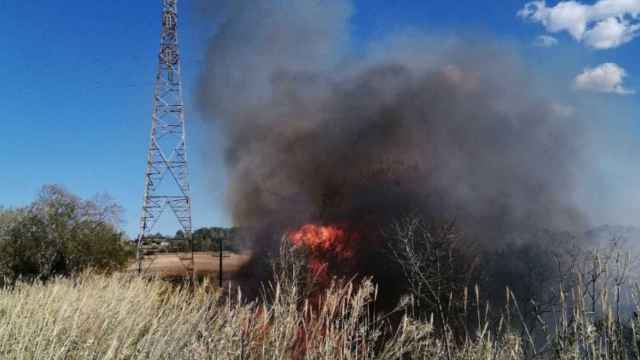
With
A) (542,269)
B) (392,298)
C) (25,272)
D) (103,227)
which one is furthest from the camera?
(542,269)

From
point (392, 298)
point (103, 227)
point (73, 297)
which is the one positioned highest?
point (103, 227)

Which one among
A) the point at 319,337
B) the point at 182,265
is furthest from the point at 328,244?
the point at 319,337

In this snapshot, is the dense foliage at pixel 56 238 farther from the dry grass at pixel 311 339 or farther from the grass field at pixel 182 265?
the dry grass at pixel 311 339

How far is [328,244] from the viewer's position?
31000mm

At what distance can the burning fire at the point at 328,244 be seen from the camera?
29.9m

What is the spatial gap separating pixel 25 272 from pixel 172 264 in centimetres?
1222

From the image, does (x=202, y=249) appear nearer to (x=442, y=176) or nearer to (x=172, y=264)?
(x=172, y=264)

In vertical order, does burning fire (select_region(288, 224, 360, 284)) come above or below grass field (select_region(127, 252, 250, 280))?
above

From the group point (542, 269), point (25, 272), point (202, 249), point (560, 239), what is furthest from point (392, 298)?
point (202, 249)

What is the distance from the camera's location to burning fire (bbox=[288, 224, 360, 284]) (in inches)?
1177

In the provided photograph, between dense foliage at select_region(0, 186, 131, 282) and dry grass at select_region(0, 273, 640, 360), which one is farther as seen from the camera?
dense foliage at select_region(0, 186, 131, 282)

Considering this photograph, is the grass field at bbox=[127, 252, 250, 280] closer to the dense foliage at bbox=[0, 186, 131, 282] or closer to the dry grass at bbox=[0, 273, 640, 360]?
the dense foliage at bbox=[0, 186, 131, 282]

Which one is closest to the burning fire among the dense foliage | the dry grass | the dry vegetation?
the dense foliage

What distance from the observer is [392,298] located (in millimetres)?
27625
